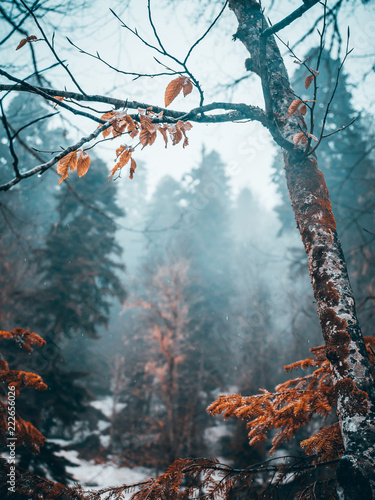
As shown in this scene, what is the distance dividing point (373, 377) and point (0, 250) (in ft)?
53.5

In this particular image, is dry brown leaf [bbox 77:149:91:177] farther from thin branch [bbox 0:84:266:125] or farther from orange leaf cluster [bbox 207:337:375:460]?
orange leaf cluster [bbox 207:337:375:460]

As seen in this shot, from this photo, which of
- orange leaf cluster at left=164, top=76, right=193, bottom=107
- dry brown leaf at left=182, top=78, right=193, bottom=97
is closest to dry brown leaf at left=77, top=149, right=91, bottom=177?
orange leaf cluster at left=164, top=76, right=193, bottom=107

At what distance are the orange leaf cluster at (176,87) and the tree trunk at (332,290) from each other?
0.65m

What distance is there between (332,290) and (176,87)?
1812mm

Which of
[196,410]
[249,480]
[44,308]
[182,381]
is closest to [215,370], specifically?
[182,381]

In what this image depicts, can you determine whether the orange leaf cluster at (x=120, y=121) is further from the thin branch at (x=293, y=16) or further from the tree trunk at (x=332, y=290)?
the thin branch at (x=293, y=16)

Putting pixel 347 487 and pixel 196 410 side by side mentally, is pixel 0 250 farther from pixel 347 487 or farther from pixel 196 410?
pixel 347 487

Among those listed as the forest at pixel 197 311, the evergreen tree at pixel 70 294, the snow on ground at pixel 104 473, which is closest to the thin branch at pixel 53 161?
the forest at pixel 197 311

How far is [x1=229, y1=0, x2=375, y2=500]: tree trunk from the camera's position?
1.40 meters

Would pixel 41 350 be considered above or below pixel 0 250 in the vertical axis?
below

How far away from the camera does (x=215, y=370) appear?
53.0 ft

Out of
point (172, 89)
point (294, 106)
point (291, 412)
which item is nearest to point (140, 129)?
point (172, 89)

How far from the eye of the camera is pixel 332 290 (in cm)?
179

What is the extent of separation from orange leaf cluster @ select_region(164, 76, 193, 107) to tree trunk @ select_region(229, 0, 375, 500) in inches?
25.5
